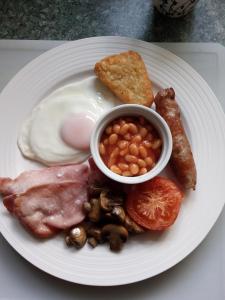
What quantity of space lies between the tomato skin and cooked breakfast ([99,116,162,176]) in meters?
0.08

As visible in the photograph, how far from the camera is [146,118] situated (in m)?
1.72

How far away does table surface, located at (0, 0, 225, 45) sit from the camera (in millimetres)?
1998

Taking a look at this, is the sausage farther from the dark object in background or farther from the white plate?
the dark object in background

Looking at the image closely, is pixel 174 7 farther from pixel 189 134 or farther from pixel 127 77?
pixel 189 134

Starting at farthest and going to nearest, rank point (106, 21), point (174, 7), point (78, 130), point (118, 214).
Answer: point (106, 21), point (174, 7), point (78, 130), point (118, 214)

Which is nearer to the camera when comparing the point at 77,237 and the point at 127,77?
the point at 77,237

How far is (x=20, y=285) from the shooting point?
176cm

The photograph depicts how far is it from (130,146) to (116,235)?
336mm

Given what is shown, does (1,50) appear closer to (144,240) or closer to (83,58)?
(83,58)

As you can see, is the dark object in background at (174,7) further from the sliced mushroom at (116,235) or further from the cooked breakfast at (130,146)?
the sliced mushroom at (116,235)

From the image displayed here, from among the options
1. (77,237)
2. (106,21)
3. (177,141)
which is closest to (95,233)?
(77,237)

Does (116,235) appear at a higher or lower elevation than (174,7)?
lower

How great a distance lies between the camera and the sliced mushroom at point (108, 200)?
1.66 m

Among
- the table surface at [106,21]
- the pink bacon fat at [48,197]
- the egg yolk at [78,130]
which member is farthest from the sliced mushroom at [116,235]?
the table surface at [106,21]
